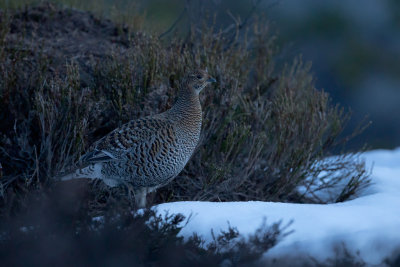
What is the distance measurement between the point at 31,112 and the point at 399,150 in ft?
18.3

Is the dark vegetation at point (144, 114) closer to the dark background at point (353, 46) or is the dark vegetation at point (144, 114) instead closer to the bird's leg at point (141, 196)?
the bird's leg at point (141, 196)

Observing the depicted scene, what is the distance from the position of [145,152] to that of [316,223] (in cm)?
135

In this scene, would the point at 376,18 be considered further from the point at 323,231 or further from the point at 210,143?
the point at 323,231

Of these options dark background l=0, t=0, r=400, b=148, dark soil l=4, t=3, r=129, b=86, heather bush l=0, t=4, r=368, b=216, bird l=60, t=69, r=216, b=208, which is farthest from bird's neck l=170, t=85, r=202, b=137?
dark background l=0, t=0, r=400, b=148

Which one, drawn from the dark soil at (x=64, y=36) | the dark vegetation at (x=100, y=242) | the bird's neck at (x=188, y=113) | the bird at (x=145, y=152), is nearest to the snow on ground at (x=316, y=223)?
the dark vegetation at (x=100, y=242)

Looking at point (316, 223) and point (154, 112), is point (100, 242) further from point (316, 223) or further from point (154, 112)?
point (154, 112)

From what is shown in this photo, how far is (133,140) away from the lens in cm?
385

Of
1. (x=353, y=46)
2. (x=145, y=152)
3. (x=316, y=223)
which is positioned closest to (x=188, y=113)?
(x=145, y=152)

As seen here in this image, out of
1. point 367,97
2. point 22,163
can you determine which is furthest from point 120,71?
point 367,97

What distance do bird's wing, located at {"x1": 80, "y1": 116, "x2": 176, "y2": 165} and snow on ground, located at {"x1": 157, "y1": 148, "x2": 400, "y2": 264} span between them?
0.52 metres

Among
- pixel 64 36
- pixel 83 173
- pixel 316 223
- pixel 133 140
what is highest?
pixel 316 223

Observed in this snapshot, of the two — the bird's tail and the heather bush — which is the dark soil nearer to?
the heather bush

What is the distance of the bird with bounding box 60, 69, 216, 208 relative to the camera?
151 inches

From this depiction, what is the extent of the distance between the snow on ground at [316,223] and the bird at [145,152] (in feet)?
1.26
